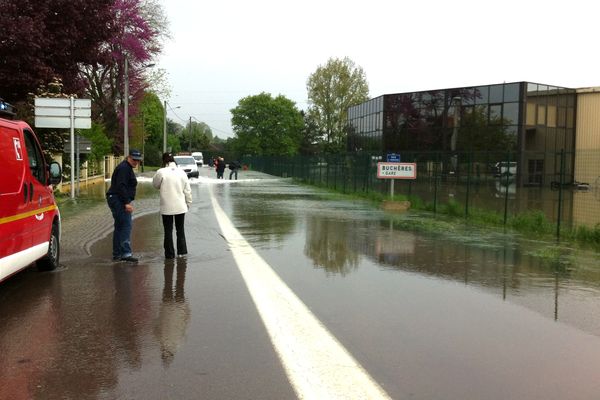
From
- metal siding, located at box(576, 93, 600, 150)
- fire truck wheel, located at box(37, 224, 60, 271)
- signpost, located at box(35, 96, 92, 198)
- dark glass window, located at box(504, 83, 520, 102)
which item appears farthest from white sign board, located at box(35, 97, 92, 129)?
metal siding, located at box(576, 93, 600, 150)

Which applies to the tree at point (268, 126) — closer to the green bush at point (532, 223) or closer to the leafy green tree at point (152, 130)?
the leafy green tree at point (152, 130)

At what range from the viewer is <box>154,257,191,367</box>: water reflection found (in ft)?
16.2

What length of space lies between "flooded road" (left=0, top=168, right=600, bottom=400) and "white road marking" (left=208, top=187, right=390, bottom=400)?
0.07 ft

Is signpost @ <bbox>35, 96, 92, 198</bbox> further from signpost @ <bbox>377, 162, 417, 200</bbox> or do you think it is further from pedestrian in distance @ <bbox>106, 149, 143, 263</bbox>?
pedestrian in distance @ <bbox>106, 149, 143, 263</bbox>

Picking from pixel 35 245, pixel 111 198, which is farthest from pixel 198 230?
pixel 35 245

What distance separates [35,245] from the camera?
7078 millimetres

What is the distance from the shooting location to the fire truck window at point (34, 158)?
7.35 m

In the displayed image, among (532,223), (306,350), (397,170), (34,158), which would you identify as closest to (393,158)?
(397,170)

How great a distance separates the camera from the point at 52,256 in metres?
8.09

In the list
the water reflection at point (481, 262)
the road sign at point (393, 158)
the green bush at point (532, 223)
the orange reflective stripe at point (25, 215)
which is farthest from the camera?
the road sign at point (393, 158)

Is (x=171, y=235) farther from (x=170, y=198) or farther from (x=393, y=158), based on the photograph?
(x=393, y=158)

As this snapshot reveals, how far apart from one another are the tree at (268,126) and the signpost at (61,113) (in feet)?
236

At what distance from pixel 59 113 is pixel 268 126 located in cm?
7405

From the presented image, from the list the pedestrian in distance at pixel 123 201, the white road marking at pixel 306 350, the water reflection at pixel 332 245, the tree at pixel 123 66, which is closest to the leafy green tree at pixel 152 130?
the tree at pixel 123 66
